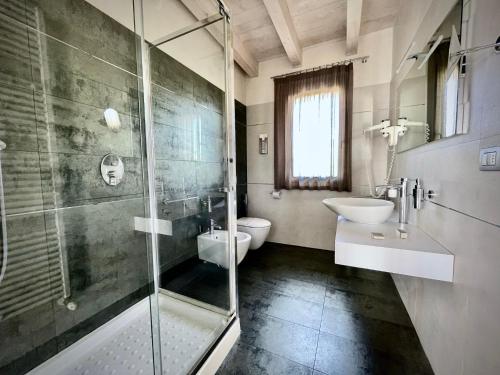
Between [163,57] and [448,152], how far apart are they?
2012 mm

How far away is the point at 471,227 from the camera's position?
800mm

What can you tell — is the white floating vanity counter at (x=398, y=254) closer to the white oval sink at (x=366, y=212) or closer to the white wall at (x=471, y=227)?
the white wall at (x=471, y=227)

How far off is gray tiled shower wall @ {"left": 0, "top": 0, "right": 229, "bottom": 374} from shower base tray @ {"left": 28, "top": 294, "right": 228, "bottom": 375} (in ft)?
0.24

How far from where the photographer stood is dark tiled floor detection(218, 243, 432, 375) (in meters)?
1.16

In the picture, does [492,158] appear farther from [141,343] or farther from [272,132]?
[272,132]

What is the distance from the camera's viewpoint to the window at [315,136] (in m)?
2.47

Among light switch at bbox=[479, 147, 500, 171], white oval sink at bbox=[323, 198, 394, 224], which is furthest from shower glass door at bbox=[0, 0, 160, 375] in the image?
light switch at bbox=[479, 147, 500, 171]

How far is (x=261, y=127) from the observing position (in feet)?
9.68

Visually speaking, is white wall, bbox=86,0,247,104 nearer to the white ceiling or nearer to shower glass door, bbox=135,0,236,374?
shower glass door, bbox=135,0,236,374

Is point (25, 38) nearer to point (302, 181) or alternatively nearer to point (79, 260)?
point (79, 260)

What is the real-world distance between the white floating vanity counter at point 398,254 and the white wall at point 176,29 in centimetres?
157

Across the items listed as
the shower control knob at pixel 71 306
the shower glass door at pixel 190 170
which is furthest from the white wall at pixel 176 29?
the shower control knob at pixel 71 306

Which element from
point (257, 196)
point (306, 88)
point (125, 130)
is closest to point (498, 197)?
point (125, 130)

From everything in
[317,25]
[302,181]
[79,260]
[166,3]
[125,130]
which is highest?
[317,25]
